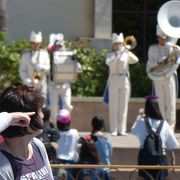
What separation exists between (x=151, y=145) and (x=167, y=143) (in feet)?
0.78

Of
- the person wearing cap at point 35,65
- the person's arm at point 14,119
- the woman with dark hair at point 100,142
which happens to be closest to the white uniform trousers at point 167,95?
the person wearing cap at point 35,65

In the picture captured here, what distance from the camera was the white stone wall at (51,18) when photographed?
16.5 metres

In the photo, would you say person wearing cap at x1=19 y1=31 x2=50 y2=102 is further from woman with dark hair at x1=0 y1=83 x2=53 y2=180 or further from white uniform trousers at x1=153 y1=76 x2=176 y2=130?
woman with dark hair at x1=0 y1=83 x2=53 y2=180

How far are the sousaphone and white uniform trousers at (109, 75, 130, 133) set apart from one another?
48 cm

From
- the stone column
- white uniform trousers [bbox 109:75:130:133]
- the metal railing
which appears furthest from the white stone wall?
the metal railing

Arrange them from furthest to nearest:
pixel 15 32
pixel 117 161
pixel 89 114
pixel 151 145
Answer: pixel 15 32, pixel 89 114, pixel 117 161, pixel 151 145

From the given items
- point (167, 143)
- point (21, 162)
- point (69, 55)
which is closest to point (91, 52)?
point (69, 55)

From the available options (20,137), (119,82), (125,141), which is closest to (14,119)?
(20,137)

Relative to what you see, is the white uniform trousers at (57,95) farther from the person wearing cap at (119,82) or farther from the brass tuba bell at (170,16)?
the brass tuba bell at (170,16)

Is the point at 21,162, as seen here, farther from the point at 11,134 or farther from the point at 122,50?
the point at 122,50

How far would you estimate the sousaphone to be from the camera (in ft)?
39.0

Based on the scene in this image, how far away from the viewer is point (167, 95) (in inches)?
485

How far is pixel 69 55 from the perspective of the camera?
40.9 ft

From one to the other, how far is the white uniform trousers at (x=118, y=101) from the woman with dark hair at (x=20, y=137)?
28.0 ft
